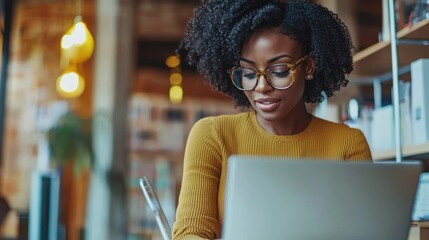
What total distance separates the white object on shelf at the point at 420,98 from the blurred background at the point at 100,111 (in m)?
3.34

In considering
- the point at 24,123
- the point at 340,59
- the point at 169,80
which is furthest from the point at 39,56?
the point at 340,59

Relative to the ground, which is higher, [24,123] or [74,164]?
[24,123]

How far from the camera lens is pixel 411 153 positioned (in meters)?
2.29

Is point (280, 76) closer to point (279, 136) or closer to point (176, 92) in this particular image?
point (279, 136)

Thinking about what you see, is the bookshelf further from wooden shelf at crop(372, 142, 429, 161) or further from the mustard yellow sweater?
the mustard yellow sweater

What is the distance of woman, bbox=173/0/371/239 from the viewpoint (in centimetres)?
150

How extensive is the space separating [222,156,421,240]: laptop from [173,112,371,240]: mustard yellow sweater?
0.32 meters

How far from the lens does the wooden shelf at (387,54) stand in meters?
2.30

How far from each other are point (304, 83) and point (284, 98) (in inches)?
4.7

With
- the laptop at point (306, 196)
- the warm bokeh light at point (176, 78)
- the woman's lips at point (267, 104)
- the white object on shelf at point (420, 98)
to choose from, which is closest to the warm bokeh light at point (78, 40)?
the warm bokeh light at point (176, 78)

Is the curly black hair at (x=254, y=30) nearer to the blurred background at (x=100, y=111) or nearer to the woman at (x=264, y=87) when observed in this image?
the woman at (x=264, y=87)

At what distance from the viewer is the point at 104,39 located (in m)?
5.74

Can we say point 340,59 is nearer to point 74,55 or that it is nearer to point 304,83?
point 304,83

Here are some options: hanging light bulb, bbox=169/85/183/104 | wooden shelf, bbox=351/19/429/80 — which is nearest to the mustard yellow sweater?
wooden shelf, bbox=351/19/429/80
